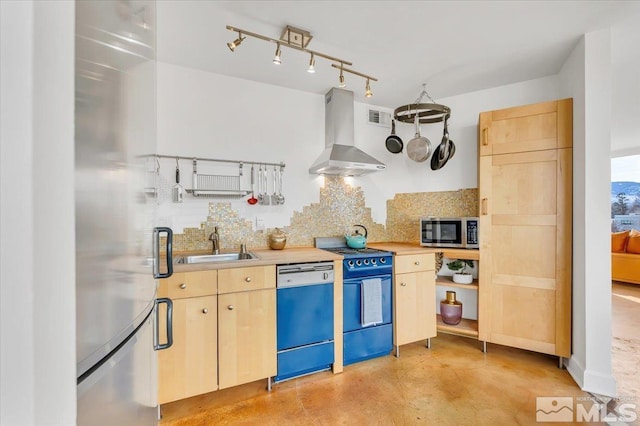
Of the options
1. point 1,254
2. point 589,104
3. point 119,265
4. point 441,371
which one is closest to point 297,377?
point 441,371

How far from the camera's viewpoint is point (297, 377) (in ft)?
7.01

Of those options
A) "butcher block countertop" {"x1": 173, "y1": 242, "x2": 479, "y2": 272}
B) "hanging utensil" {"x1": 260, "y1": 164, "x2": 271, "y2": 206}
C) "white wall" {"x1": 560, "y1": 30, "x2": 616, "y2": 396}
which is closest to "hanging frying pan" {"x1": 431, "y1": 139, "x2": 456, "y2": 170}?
"butcher block countertop" {"x1": 173, "y1": 242, "x2": 479, "y2": 272}

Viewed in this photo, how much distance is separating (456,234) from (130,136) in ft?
9.11

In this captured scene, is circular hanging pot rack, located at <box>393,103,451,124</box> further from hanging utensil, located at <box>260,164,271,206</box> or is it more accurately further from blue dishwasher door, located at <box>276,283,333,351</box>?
blue dishwasher door, located at <box>276,283,333,351</box>

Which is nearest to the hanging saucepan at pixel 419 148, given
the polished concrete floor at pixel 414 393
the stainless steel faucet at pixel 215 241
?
the polished concrete floor at pixel 414 393

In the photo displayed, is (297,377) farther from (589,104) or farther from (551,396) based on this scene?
(589,104)

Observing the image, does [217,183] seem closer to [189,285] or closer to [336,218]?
[189,285]

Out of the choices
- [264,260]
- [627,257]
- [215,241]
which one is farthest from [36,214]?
[627,257]

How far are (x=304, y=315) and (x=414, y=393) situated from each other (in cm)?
97

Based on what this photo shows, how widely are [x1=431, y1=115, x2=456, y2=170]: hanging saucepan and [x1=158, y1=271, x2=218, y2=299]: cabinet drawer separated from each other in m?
2.51

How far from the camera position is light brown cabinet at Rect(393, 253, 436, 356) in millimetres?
2475

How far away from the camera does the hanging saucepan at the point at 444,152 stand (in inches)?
112

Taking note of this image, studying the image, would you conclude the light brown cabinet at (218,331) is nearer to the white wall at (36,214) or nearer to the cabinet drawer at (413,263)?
the cabinet drawer at (413,263)

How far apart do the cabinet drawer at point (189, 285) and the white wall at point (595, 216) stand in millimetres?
2677
